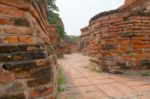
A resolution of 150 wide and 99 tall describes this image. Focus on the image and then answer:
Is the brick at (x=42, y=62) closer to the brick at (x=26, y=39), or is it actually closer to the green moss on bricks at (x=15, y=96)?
the brick at (x=26, y=39)

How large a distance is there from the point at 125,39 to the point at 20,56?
331cm

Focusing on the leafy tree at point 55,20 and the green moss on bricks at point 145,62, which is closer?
the green moss on bricks at point 145,62

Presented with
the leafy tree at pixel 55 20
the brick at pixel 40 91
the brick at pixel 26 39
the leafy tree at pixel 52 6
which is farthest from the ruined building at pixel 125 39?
the leafy tree at pixel 52 6

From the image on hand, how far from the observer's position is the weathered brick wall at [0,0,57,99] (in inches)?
63.3

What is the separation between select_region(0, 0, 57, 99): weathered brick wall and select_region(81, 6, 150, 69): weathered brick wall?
9.91 ft

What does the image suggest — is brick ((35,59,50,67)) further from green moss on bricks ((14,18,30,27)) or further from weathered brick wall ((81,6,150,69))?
weathered brick wall ((81,6,150,69))

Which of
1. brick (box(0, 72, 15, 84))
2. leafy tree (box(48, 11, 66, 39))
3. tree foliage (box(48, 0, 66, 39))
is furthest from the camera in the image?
tree foliage (box(48, 0, 66, 39))

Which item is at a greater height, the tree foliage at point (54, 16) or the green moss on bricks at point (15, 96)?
the tree foliage at point (54, 16)

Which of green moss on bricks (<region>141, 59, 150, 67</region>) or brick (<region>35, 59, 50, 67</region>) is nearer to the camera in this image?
brick (<region>35, 59, 50, 67</region>)

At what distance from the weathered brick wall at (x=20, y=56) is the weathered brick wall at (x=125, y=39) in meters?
3.02

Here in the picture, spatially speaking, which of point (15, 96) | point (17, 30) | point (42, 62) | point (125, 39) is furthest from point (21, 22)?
point (125, 39)

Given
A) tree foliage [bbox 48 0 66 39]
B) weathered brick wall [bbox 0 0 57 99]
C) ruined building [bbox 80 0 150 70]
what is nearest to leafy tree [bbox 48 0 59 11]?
tree foliage [bbox 48 0 66 39]

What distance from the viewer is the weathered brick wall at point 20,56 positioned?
1.61 metres

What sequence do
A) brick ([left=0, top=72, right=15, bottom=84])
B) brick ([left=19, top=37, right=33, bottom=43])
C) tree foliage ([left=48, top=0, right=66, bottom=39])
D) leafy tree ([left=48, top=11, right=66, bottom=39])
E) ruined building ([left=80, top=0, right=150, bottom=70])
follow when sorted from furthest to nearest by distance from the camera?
tree foliage ([left=48, top=0, right=66, bottom=39]) → leafy tree ([left=48, top=11, right=66, bottom=39]) → ruined building ([left=80, top=0, right=150, bottom=70]) → brick ([left=19, top=37, right=33, bottom=43]) → brick ([left=0, top=72, right=15, bottom=84])
